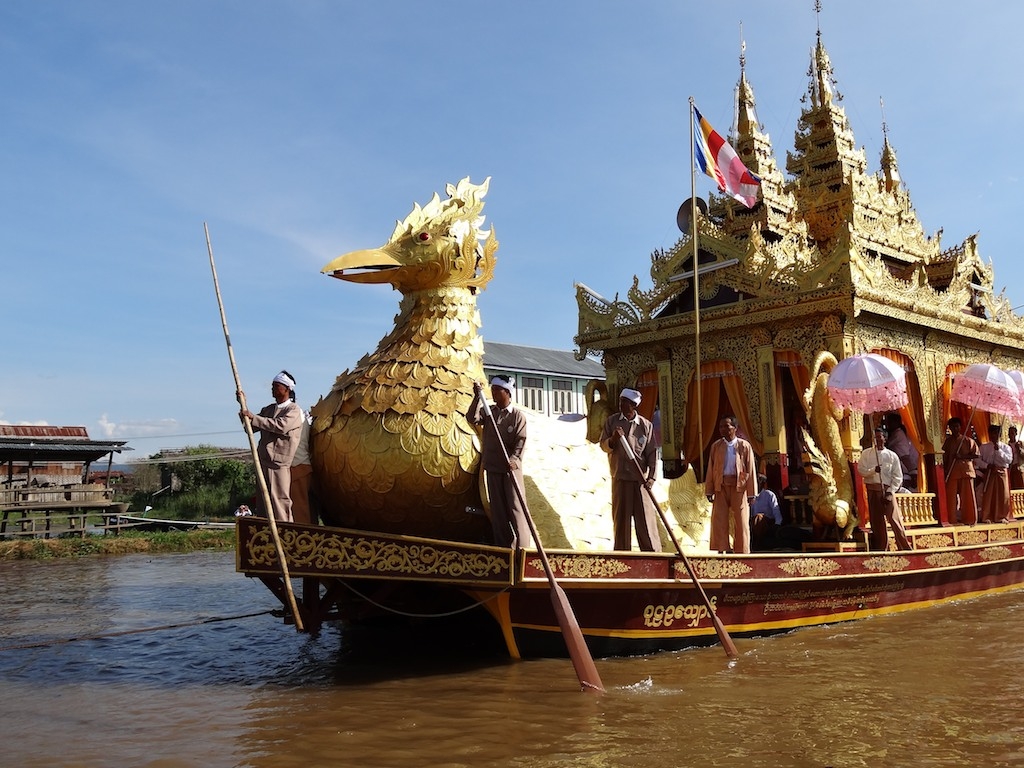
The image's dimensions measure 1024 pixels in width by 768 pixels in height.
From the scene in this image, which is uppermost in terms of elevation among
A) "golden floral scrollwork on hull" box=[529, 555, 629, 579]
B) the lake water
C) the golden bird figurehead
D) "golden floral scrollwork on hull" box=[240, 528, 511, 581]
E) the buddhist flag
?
the buddhist flag

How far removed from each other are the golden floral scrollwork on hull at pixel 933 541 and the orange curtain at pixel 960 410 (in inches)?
71.4

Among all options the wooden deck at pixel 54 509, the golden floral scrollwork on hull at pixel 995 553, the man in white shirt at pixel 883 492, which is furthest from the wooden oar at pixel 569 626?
the wooden deck at pixel 54 509

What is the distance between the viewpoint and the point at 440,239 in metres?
6.73

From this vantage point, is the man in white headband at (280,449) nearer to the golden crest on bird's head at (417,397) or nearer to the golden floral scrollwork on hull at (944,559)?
the golden crest on bird's head at (417,397)

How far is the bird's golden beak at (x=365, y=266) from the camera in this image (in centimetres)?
637

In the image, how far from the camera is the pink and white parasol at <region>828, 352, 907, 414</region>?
830cm

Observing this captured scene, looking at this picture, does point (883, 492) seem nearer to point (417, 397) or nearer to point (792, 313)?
point (792, 313)

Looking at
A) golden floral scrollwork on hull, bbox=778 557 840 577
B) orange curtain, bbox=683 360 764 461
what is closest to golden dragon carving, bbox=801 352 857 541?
golden floral scrollwork on hull, bbox=778 557 840 577

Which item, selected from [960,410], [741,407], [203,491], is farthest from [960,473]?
[203,491]

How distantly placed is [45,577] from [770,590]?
12.7 metres

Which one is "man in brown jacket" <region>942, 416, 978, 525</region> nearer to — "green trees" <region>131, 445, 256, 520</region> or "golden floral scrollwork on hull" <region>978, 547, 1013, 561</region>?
"golden floral scrollwork on hull" <region>978, 547, 1013, 561</region>

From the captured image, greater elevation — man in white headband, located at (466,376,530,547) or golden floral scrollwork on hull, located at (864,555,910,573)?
man in white headband, located at (466,376,530,547)

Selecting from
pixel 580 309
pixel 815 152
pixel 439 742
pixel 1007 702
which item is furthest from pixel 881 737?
pixel 815 152

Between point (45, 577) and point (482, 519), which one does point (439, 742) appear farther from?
point (45, 577)
